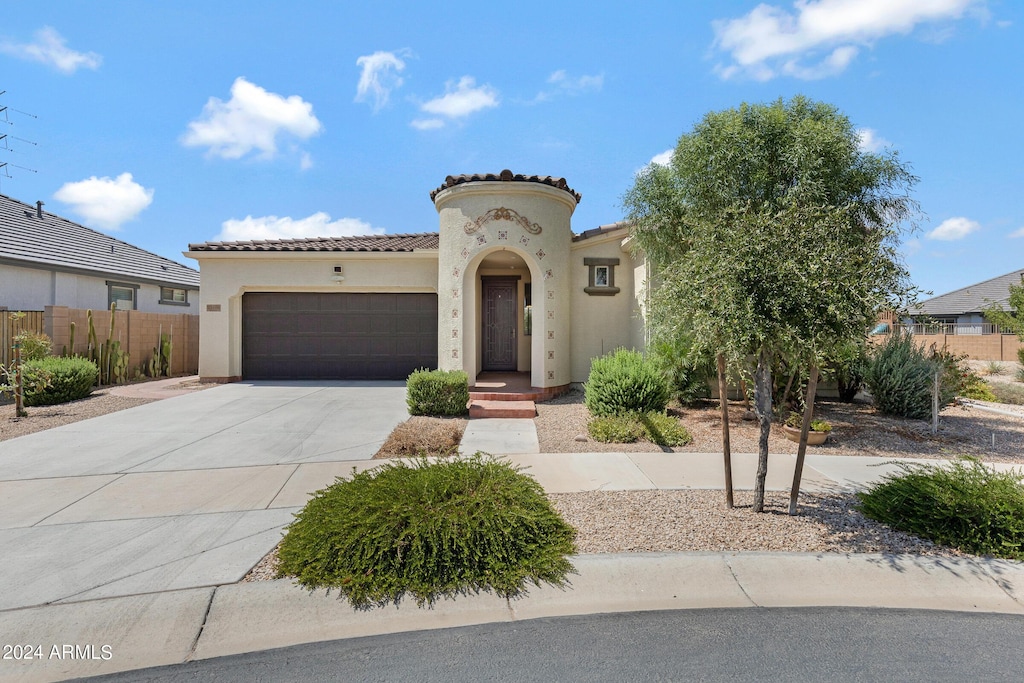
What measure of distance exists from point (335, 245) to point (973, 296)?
46016mm

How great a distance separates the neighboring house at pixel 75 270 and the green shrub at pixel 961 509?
19.9m

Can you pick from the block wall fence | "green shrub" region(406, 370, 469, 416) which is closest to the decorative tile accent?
"green shrub" region(406, 370, 469, 416)

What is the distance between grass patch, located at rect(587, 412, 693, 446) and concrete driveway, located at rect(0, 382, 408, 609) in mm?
3360

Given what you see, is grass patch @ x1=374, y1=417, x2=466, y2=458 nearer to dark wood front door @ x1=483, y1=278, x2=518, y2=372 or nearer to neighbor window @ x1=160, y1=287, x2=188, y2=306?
dark wood front door @ x1=483, y1=278, x2=518, y2=372

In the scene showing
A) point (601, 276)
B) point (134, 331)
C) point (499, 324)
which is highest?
point (601, 276)

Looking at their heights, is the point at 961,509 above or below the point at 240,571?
above

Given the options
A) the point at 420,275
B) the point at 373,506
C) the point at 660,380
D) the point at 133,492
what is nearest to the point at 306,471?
the point at 133,492

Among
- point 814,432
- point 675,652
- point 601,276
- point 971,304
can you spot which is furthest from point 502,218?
point 971,304

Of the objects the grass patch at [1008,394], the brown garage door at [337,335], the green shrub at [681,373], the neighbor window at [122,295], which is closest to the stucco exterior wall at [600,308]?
the green shrub at [681,373]

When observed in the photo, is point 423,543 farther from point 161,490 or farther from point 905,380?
point 905,380

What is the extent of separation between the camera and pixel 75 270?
1566 centimetres

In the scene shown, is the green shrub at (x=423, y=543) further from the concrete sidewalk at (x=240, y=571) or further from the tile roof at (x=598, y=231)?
the tile roof at (x=598, y=231)

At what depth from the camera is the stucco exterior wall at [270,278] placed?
43.1 feet

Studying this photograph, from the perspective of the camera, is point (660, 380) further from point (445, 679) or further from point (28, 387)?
point (28, 387)
